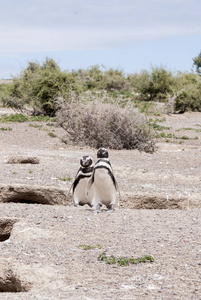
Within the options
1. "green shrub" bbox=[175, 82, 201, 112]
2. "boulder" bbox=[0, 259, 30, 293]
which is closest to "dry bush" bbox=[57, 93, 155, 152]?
"boulder" bbox=[0, 259, 30, 293]

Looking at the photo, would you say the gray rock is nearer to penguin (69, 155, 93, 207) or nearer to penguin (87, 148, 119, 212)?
penguin (69, 155, 93, 207)

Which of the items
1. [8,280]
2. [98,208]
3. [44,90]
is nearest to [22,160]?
[98,208]

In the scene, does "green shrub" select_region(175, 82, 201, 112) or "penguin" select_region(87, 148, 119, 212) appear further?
"green shrub" select_region(175, 82, 201, 112)

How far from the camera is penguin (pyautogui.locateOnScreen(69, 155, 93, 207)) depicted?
22.4 feet

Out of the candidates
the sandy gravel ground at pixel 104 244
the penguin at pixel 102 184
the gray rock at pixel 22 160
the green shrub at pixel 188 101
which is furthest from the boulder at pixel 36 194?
the green shrub at pixel 188 101

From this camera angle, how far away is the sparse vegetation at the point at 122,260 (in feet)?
15.7

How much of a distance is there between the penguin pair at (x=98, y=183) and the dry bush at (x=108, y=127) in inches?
265

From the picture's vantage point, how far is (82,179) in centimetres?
693

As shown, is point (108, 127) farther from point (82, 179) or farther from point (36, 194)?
point (82, 179)

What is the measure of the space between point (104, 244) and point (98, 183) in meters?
1.54

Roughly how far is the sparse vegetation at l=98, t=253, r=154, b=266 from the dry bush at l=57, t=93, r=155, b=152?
8.75 metres

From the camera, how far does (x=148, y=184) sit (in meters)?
8.88

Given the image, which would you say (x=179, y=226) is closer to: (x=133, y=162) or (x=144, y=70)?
(x=133, y=162)

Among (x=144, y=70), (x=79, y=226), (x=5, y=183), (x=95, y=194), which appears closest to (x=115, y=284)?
(x=79, y=226)
